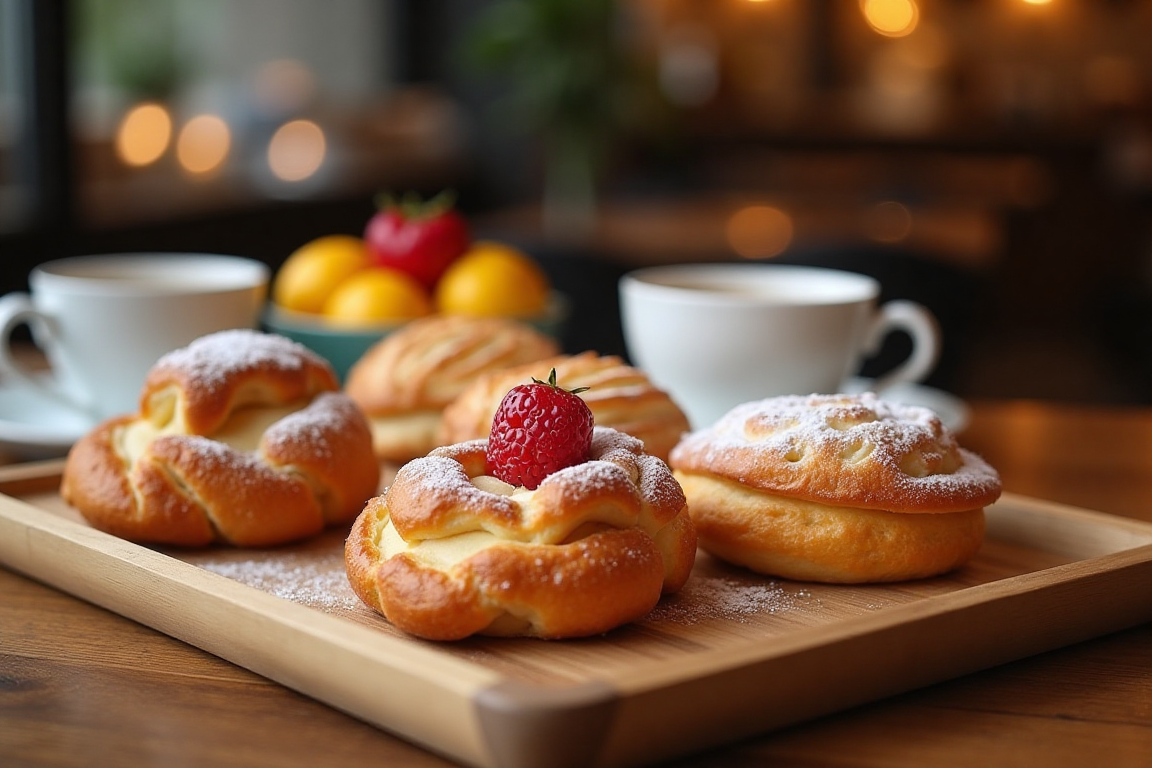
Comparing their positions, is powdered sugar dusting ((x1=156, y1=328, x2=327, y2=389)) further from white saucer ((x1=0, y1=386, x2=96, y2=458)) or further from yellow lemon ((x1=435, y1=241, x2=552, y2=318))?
yellow lemon ((x1=435, y1=241, x2=552, y2=318))

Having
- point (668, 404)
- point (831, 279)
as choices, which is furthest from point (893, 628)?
point (831, 279)

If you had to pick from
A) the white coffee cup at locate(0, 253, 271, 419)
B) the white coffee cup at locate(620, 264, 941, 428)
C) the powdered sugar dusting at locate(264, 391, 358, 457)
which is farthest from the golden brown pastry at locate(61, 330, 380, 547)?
the white coffee cup at locate(620, 264, 941, 428)

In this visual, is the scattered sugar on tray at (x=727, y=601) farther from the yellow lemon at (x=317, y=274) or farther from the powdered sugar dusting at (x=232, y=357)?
the yellow lemon at (x=317, y=274)

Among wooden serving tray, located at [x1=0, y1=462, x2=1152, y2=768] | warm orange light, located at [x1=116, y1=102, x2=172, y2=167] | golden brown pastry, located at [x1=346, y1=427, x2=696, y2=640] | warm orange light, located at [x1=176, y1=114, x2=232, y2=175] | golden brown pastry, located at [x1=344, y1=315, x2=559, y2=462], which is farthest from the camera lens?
warm orange light, located at [x1=176, y1=114, x2=232, y2=175]

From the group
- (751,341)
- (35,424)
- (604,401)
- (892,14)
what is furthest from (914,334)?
(892,14)

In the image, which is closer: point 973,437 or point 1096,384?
point 973,437

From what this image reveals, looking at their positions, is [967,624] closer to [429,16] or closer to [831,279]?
[831,279]

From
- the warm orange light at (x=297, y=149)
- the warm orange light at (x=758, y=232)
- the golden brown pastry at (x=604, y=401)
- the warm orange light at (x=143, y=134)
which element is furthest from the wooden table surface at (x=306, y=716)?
the warm orange light at (x=297, y=149)
